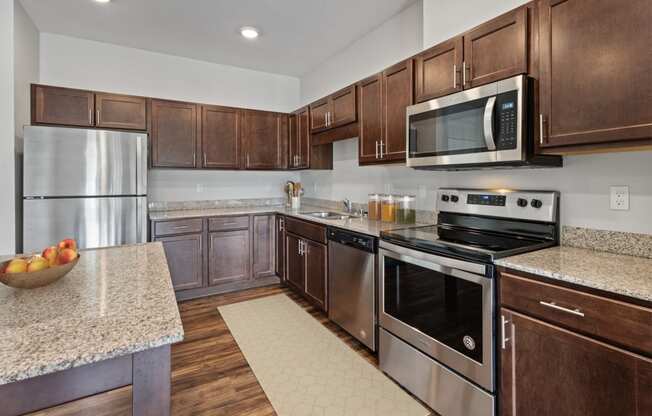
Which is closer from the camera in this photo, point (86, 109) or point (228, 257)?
point (86, 109)

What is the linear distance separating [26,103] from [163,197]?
1471mm

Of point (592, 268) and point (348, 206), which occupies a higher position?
point (348, 206)

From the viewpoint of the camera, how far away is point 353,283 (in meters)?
2.47

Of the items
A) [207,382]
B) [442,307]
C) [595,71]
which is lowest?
[207,382]

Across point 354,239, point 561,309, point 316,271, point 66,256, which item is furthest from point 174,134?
point 561,309

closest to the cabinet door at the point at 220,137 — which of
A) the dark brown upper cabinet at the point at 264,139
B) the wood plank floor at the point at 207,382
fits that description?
the dark brown upper cabinet at the point at 264,139

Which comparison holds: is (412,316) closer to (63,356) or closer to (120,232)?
(63,356)

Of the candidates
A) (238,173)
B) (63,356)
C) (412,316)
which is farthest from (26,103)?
(412,316)

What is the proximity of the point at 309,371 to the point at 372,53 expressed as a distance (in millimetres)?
2896

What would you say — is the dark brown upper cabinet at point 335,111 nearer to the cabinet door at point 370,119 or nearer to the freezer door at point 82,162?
the cabinet door at point 370,119

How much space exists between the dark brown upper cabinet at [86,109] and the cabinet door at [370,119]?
2.36m

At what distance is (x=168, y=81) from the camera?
3.84 metres

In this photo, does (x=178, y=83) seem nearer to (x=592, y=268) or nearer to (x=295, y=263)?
(x=295, y=263)

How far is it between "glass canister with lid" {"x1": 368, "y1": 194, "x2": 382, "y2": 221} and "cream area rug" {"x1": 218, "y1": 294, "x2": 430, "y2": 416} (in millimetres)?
1075
